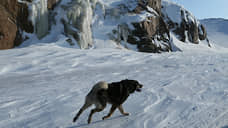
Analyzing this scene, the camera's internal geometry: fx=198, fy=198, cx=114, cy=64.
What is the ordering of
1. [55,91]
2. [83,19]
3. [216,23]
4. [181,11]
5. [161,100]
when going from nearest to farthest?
[161,100], [55,91], [83,19], [181,11], [216,23]

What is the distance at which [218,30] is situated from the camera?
264 feet

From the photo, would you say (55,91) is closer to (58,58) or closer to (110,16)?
(58,58)

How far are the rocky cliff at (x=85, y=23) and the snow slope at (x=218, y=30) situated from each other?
39.6m

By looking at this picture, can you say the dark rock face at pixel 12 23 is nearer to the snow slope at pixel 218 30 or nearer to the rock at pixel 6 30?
the rock at pixel 6 30

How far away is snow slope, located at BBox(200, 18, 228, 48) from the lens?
66.8 m

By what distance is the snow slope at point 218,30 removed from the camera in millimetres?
66812

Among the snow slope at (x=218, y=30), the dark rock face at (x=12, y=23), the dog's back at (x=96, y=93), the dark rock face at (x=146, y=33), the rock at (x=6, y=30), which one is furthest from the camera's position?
the snow slope at (x=218, y=30)

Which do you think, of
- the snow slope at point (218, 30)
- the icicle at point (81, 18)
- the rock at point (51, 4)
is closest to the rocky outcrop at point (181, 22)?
the icicle at point (81, 18)

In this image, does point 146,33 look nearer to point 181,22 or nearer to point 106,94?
point 181,22

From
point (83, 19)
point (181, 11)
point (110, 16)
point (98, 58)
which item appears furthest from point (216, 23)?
point (98, 58)

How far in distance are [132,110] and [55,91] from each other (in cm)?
273

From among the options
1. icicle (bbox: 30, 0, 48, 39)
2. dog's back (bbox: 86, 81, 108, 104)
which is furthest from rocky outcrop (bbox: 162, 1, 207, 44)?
dog's back (bbox: 86, 81, 108, 104)

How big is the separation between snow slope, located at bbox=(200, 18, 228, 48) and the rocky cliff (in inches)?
1560

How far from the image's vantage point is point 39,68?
9.62m
